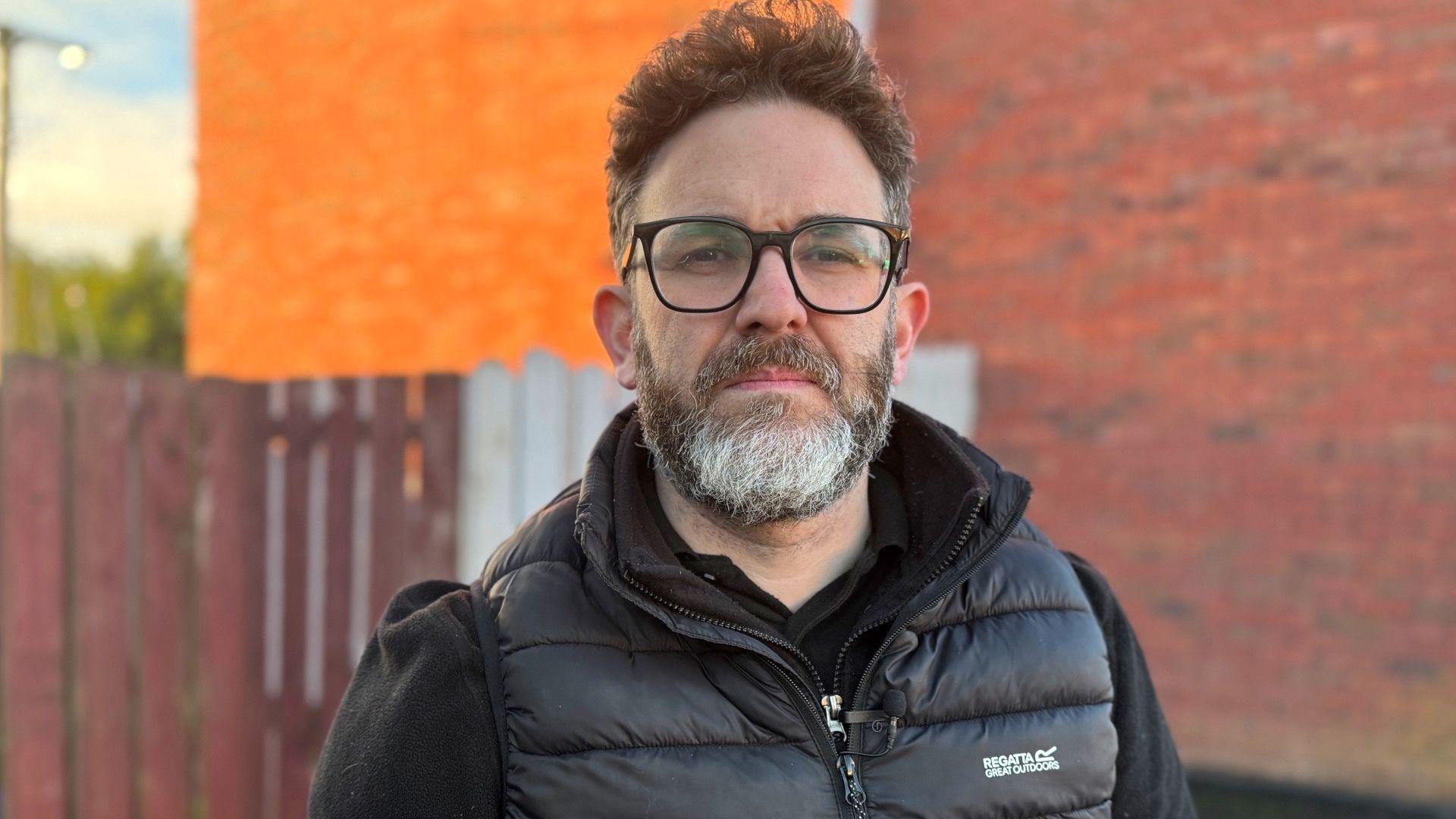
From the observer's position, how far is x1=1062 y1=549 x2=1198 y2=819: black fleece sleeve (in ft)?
6.27

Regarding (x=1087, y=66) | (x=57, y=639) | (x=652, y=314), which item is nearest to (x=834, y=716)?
(x=652, y=314)

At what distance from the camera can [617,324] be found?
79.6 inches

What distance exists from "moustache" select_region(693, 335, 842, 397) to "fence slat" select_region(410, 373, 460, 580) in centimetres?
246

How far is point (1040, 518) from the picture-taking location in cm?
554

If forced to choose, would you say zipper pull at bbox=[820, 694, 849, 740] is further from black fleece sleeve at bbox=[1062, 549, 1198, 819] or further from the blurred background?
the blurred background

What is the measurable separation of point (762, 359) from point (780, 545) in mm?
323

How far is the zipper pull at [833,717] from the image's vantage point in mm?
1678

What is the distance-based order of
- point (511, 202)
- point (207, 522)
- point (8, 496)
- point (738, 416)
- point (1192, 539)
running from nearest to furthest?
point (738, 416)
point (8, 496)
point (207, 522)
point (1192, 539)
point (511, 202)

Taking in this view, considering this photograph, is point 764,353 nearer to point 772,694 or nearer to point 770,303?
point 770,303

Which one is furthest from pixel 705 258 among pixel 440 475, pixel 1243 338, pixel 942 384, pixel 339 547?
pixel 1243 338

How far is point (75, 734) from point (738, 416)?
3095mm

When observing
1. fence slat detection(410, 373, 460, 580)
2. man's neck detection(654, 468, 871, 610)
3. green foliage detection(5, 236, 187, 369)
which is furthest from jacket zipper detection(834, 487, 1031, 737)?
green foliage detection(5, 236, 187, 369)

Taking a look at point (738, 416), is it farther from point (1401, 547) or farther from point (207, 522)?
point (1401, 547)

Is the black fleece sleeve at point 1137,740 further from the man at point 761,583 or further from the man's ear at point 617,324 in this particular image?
the man's ear at point 617,324
